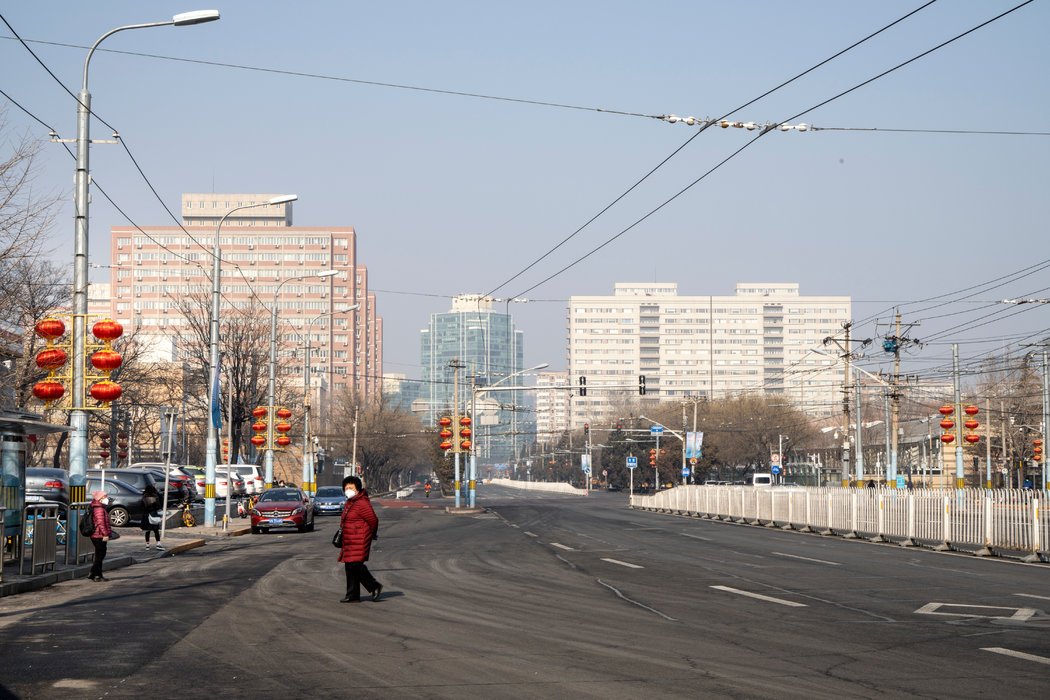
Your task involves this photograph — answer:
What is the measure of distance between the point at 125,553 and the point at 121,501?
11653mm

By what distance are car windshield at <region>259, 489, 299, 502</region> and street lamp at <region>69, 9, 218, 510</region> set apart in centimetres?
1827

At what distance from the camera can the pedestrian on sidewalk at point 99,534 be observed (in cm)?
2045

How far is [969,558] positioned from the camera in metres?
26.6

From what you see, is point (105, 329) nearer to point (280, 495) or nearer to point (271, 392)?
point (280, 495)

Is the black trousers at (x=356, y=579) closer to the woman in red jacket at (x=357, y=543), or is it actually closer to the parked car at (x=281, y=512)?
the woman in red jacket at (x=357, y=543)

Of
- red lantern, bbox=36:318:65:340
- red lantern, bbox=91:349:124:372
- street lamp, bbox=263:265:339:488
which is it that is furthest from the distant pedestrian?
street lamp, bbox=263:265:339:488

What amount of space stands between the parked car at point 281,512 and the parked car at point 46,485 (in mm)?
7428

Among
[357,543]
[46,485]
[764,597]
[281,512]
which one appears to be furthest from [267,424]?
[764,597]

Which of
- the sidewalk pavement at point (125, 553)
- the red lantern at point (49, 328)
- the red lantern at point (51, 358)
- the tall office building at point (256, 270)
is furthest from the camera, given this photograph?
the tall office building at point (256, 270)

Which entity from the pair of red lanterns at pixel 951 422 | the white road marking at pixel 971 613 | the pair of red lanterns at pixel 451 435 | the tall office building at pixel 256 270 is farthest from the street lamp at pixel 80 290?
the tall office building at pixel 256 270

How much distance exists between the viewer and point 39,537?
768 inches

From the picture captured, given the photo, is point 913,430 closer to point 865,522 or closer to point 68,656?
point 865,522

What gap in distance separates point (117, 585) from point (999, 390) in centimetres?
9553

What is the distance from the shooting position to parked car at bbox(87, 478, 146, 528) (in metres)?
37.7
